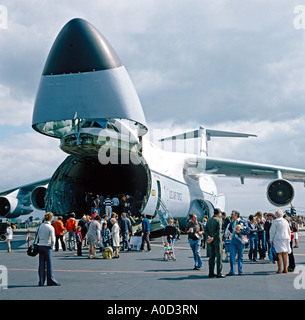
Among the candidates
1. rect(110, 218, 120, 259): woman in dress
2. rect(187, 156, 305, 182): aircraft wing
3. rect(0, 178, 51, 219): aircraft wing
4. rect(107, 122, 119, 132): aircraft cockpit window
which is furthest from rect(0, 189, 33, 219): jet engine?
rect(110, 218, 120, 259): woman in dress

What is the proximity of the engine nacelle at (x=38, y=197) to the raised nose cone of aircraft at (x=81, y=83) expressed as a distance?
705 cm

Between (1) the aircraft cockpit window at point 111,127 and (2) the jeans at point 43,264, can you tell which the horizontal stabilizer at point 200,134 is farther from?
(2) the jeans at point 43,264

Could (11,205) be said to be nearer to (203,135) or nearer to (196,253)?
(196,253)

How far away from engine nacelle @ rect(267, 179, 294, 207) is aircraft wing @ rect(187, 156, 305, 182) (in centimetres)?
127

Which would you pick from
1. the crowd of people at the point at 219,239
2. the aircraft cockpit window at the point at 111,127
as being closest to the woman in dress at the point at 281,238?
the crowd of people at the point at 219,239

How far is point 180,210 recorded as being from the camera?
19.2 m

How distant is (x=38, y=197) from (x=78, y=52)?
30.6ft

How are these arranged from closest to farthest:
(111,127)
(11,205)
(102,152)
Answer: (111,127), (102,152), (11,205)

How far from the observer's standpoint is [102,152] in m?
15.2

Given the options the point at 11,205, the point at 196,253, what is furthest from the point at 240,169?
the point at 196,253

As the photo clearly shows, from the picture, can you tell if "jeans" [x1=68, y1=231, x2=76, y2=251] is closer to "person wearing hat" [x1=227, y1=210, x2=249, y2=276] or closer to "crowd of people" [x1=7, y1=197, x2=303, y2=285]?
"crowd of people" [x1=7, y1=197, x2=303, y2=285]

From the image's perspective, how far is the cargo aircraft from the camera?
Result: 1236 centimetres
